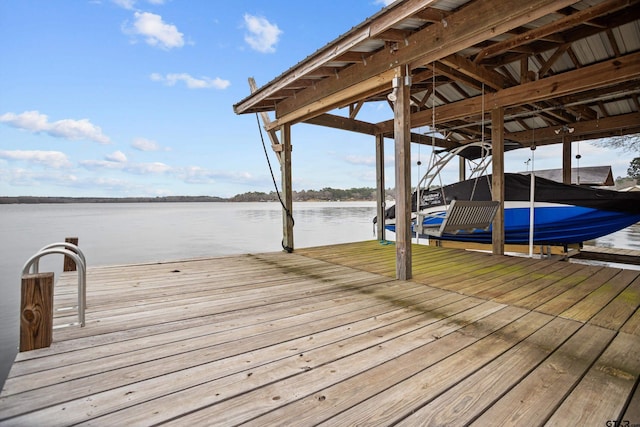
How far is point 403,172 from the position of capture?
320cm

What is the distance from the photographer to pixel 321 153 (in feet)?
132

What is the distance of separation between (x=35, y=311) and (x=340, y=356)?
1.60 meters

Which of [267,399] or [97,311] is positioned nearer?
[267,399]

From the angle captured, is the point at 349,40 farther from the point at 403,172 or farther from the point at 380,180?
the point at 380,180

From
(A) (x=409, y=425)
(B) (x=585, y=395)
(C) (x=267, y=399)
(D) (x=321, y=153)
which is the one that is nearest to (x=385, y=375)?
(A) (x=409, y=425)

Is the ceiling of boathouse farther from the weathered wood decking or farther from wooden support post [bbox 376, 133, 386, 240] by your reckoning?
the weathered wood decking

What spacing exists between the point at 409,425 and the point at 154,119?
47.3 meters

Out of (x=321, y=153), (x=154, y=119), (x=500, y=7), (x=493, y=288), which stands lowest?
(x=493, y=288)

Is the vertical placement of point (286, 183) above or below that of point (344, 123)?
below

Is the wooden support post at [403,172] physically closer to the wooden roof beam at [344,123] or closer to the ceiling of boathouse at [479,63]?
the ceiling of boathouse at [479,63]

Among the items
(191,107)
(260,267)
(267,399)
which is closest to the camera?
(267,399)

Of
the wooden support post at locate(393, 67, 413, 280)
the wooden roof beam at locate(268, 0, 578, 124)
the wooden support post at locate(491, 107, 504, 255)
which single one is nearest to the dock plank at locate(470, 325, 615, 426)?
the wooden support post at locate(393, 67, 413, 280)

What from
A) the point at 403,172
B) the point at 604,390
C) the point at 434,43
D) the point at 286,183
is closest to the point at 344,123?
the point at 286,183

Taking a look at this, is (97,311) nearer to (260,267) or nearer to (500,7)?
(260,267)
